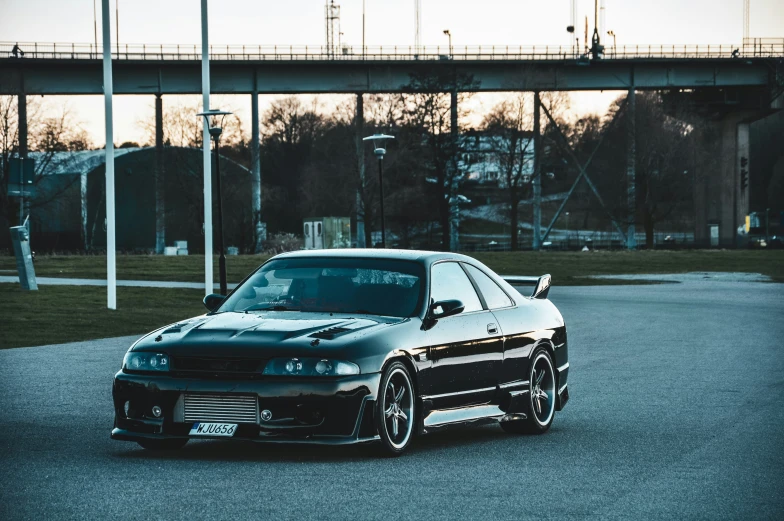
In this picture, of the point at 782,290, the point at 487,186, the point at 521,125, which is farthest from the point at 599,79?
the point at 782,290

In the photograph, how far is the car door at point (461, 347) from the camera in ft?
31.4

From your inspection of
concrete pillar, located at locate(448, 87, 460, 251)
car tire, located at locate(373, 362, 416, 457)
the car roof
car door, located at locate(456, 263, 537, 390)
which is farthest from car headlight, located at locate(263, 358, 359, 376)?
concrete pillar, located at locate(448, 87, 460, 251)

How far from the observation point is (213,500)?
7250mm

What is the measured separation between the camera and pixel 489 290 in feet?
35.1

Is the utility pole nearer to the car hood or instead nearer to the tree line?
the car hood

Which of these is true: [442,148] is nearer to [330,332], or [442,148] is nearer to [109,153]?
[109,153]

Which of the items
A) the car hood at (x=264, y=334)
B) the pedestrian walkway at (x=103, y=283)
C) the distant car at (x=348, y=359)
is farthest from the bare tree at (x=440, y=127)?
the car hood at (x=264, y=334)

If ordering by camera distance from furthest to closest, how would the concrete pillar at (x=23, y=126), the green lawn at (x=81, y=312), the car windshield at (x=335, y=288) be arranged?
the concrete pillar at (x=23, y=126) < the green lawn at (x=81, y=312) < the car windshield at (x=335, y=288)

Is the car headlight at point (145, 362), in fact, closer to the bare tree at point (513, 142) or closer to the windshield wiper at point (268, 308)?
the windshield wiper at point (268, 308)

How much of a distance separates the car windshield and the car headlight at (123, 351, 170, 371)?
1075 millimetres

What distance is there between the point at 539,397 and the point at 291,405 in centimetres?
295

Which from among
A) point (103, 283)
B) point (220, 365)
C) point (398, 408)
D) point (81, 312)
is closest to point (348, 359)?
point (398, 408)

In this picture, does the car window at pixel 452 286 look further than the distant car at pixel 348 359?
Yes

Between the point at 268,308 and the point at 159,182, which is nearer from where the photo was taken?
the point at 268,308
